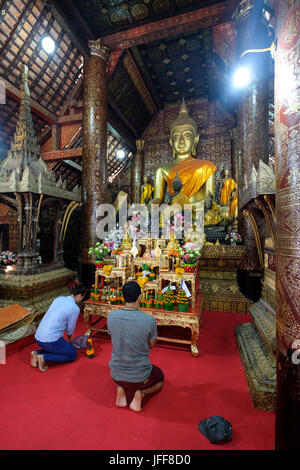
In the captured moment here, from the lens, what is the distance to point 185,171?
704 cm

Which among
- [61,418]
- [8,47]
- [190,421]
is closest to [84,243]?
[61,418]

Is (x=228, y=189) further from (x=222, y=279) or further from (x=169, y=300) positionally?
(x=169, y=300)

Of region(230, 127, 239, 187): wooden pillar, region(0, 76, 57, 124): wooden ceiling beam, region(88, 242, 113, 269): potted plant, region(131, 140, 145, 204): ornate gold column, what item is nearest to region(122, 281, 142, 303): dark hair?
region(88, 242, 113, 269): potted plant

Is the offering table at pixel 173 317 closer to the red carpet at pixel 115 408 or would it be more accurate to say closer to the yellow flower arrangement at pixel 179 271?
the red carpet at pixel 115 408

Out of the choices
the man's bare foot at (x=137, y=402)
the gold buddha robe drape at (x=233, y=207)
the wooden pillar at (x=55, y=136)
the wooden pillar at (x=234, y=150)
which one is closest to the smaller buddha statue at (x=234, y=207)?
the gold buddha robe drape at (x=233, y=207)

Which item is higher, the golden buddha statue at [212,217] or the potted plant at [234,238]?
the golden buddha statue at [212,217]

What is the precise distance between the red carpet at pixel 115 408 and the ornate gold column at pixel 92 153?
2.79 meters

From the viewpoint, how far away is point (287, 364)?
4.24ft

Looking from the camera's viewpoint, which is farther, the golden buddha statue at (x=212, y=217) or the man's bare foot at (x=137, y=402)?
the golden buddha statue at (x=212, y=217)

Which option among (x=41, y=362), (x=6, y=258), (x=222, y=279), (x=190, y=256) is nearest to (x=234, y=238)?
(x=222, y=279)

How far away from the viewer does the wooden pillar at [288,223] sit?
124cm

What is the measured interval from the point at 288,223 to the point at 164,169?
6.60m
